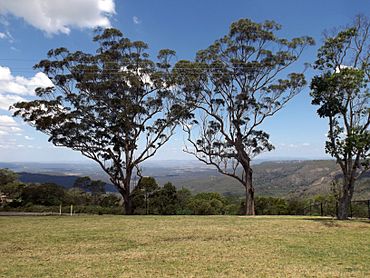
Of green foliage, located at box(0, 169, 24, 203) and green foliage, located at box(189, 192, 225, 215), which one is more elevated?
green foliage, located at box(0, 169, 24, 203)

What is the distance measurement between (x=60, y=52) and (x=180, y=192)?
50.9 feet

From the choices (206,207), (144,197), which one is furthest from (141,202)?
(206,207)

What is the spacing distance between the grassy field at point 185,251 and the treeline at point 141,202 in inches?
505

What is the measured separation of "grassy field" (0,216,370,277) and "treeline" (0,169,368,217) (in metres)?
12.8

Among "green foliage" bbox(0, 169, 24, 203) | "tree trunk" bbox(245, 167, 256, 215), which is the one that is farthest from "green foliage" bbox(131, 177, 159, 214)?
"green foliage" bbox(0, 169, 24, 203)

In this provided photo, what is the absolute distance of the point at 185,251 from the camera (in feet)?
28.3

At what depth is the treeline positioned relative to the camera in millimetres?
26016

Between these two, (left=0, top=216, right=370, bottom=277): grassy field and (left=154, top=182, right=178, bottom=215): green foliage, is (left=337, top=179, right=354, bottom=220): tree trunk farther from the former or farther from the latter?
(left=154, top=182, right=178, bottom=215): green foliage

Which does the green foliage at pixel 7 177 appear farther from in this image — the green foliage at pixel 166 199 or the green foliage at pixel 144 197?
the green foliage at pixel 166 199

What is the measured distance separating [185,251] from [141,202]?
1903cm

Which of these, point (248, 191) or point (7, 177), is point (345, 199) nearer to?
point (248, 191)

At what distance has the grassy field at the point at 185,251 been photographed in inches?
263

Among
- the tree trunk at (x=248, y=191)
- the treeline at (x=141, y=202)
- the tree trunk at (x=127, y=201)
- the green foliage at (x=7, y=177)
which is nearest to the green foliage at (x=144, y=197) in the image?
the treeline at (x=141, y=202)

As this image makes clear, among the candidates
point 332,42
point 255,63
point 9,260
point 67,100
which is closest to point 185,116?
point 255,63
